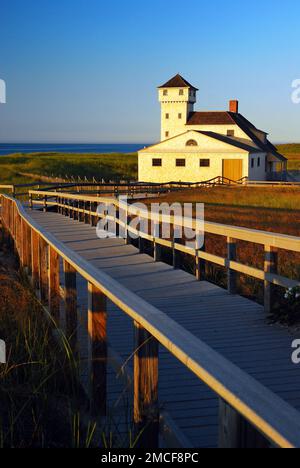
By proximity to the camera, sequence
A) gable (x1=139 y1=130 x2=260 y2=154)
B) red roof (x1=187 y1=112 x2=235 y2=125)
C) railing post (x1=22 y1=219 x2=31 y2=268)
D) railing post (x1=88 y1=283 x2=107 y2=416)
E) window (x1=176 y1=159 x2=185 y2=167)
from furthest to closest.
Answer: red roof (x1=187 y1=112 x2=235 y2=125)
window (x1=176 y1=159 x2=185 y2=167)
gable (x1=139 y1=130 x2=260 y2=154)
railing post (x1=22 y1=219 x2=31 y2=268)
railing post (x1=88 y1=283 x2=107 y2=416)

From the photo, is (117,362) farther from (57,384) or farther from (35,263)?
(35,263)

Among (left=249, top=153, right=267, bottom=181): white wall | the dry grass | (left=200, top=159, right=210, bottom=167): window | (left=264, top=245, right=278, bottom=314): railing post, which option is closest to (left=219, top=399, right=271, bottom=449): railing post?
the dry grass

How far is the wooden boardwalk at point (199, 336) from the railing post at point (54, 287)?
31 cm

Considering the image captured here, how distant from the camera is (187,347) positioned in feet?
9.73

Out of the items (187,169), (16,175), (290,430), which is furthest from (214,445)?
(16,175)

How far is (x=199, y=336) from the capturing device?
6910 millimetres

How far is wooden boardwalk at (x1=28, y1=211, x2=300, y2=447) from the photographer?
492 cm

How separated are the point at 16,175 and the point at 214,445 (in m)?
70.5

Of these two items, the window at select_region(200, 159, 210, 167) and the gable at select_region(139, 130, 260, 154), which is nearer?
the gable at select_region(139, 130, 260, 154)

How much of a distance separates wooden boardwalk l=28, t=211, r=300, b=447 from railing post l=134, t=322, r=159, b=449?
12.2 inches

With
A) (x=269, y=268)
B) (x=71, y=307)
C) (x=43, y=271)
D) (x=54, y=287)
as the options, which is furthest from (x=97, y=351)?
(x=43, y=271)

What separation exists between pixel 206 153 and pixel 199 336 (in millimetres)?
49596

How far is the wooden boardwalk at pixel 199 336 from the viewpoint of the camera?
4.92 metres

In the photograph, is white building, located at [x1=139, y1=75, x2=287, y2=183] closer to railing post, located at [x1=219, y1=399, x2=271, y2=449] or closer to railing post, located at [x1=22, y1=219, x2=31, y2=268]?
railing post, located at [x1=22, y1=219, x2=31, y2=268]
